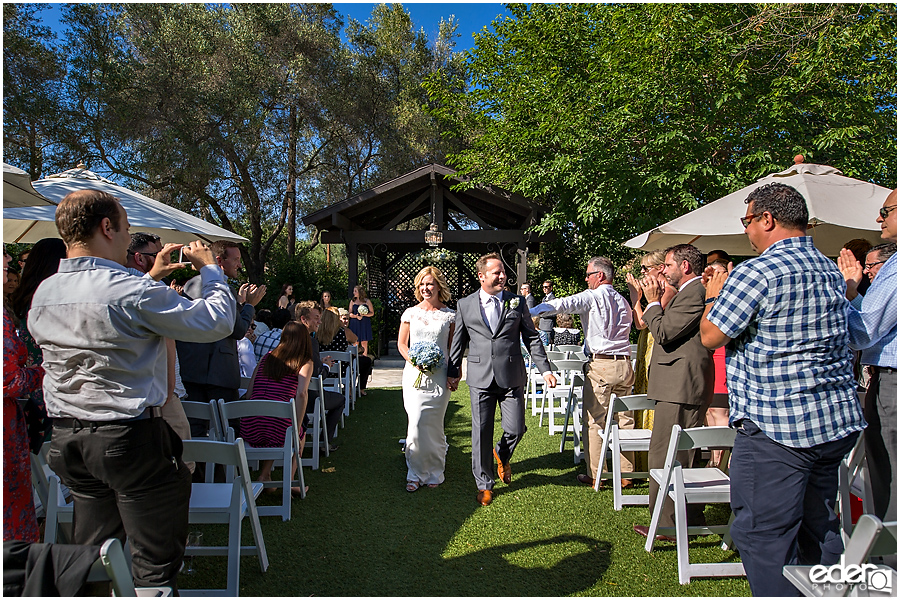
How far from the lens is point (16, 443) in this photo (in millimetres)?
2514

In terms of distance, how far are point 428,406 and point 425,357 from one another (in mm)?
460

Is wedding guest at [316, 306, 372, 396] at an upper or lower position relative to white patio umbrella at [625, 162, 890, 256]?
lower

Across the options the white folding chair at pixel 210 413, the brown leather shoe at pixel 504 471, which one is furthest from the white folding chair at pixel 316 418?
the brown leather shoe at pixel 504 471

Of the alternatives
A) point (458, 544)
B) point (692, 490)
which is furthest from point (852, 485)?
point (458, 544)

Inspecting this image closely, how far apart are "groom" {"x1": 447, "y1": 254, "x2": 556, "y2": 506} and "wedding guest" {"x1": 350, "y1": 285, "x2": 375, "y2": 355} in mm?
5763

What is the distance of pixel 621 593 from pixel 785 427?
1451 mm

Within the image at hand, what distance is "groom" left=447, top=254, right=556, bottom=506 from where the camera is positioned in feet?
14.7

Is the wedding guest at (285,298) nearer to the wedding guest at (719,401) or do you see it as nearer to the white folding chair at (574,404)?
the white folding chair at (574,404)

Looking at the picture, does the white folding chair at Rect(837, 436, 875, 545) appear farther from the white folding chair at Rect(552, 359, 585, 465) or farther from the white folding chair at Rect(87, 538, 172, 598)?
the white folding chair at Rect(87, 538, 172, 598)

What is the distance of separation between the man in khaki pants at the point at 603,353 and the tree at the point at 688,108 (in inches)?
217

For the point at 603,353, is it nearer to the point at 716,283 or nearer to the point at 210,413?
the point at 716,283

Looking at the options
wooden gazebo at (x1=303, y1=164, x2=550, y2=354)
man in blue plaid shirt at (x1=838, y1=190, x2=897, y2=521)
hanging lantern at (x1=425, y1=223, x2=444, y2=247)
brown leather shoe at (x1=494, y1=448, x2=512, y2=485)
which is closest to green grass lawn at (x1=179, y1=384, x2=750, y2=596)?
brown leather shoe at (x1=494, y1=448, x2=512, y2=485)

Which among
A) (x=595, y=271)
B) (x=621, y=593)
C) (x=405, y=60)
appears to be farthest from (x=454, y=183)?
(x=405, y=60)

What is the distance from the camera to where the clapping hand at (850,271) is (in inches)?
110
